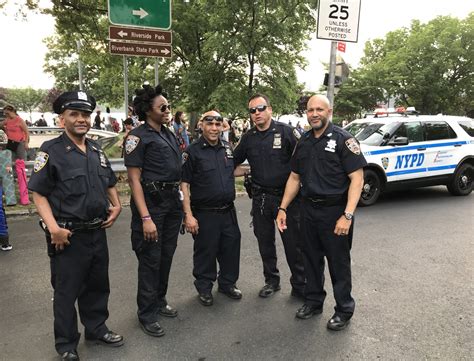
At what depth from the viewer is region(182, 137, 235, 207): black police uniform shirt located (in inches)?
137

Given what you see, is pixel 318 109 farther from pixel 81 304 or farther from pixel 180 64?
pixel 180 64

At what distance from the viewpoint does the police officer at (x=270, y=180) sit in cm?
363

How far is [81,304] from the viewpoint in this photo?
2.91 metres

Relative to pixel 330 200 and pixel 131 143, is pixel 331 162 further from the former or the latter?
pixel 131 143

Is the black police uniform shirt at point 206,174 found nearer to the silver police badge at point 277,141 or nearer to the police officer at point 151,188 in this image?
the police officer at point 151,188

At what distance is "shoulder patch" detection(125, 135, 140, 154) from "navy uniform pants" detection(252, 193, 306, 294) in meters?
1.31

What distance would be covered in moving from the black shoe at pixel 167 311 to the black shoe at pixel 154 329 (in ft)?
0.80

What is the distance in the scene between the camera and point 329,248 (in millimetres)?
3178

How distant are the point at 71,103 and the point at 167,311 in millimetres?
1899

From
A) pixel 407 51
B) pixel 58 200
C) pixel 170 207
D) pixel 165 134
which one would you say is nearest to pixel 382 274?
pixel 170 207

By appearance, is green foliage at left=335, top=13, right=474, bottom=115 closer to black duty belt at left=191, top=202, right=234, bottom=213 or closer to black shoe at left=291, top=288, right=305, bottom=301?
black shoe at left=291, top=288, right=305, bottom=301

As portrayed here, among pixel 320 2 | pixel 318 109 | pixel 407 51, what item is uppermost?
pixel 407 51

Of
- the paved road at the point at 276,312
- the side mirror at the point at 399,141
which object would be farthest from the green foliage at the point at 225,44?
the paved road at the point at 276,312

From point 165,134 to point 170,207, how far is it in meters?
0.59
